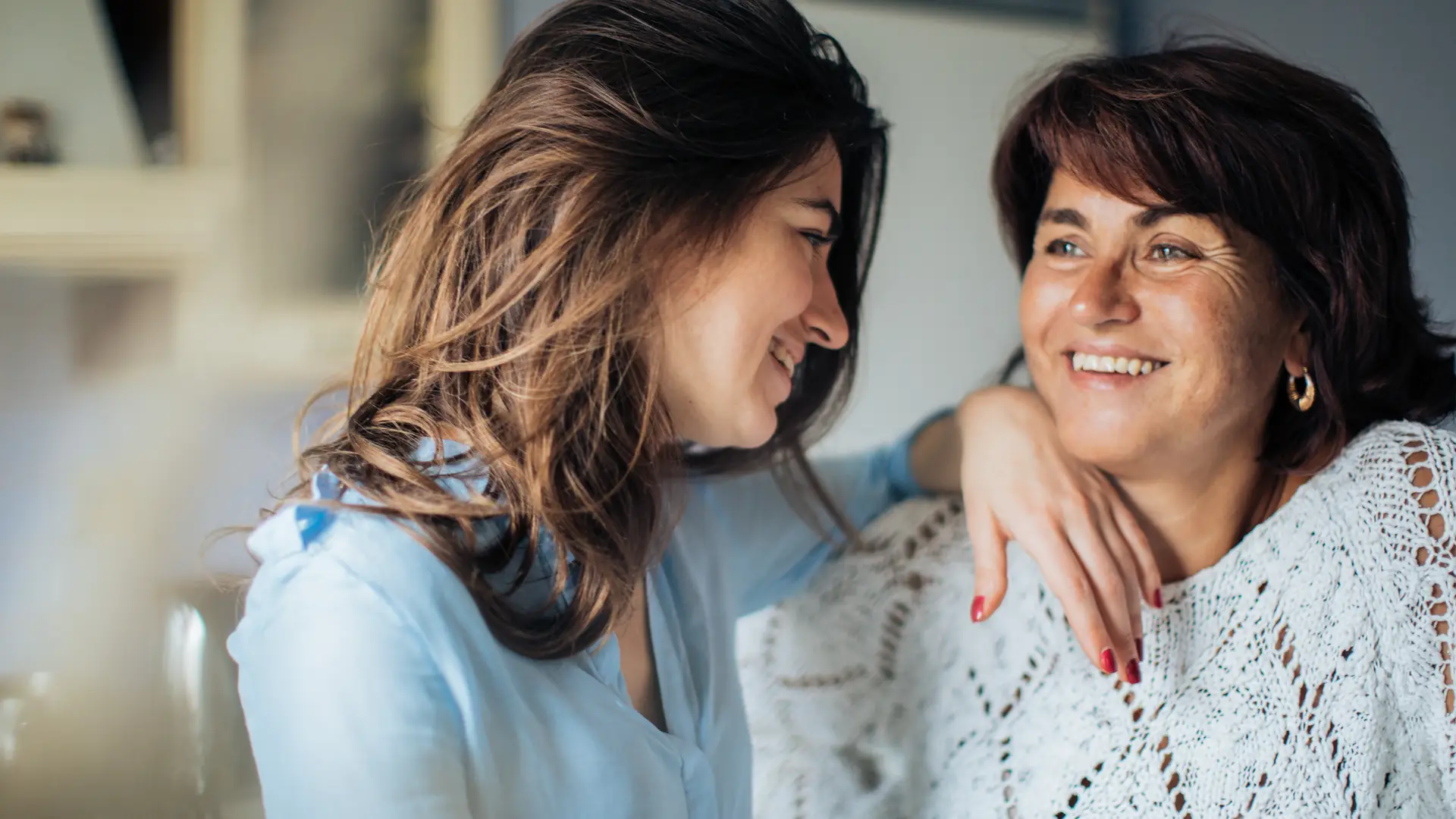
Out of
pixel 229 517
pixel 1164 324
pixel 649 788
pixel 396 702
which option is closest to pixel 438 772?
pixel 396 702

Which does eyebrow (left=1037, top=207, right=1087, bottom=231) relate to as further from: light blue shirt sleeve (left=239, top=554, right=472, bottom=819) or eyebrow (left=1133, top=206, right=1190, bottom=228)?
light blue shirt sleeve (left=239, top=554, right=472, bottom=819)

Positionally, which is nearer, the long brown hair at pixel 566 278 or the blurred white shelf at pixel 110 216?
the long brown hair at pixel 566 278

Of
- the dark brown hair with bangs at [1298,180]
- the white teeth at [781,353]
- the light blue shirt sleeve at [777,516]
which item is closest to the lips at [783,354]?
the white teeth at [781,353]

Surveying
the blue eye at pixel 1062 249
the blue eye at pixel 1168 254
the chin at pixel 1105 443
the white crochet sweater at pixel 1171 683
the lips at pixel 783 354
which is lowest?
the white crochet sweater at pixel 1171 683

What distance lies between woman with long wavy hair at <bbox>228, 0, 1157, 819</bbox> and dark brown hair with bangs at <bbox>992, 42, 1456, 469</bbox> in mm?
246

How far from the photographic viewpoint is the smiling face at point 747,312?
0.93 m

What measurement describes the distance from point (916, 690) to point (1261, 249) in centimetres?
61

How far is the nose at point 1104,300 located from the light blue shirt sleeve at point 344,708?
675 millimetres

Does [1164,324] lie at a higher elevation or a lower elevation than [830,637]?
higher

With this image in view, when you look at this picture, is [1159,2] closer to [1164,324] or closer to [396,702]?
[1164,324]

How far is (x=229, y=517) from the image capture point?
56.7 inches

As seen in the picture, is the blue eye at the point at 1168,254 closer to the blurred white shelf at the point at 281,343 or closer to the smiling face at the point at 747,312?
the smiling face at the point at 747,312

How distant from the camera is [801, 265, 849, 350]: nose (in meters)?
1.04

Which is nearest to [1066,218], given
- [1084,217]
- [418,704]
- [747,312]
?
[1084,217]
